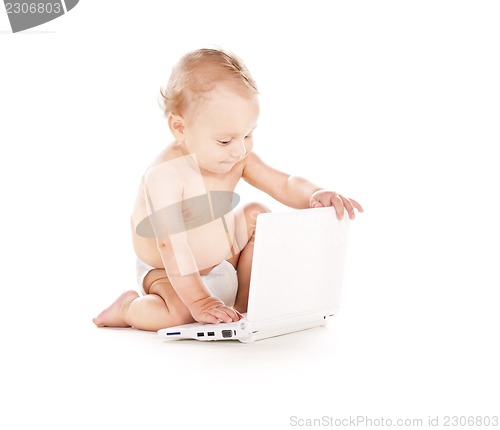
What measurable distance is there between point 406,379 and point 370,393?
0.26ft

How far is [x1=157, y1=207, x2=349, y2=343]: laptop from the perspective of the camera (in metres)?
1.09

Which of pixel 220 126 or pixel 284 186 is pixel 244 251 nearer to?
pixel 284 186

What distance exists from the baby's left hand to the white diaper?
0.20 metres

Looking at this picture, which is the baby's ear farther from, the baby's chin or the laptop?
the laptop

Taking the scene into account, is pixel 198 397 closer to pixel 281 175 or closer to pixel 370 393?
pixel 370 393

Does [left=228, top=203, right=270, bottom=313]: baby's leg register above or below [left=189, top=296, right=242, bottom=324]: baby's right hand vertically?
above

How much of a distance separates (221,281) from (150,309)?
14cm

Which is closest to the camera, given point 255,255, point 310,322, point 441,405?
point 441,405

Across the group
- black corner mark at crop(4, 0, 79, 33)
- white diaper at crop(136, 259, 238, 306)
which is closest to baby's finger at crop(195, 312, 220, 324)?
white diaper at crop(136, 259, 238, 306)

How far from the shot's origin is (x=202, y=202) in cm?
128

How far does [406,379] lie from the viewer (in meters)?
0.94

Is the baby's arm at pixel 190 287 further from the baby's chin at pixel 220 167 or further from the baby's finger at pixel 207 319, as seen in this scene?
the baby's chin at pixel 220 167

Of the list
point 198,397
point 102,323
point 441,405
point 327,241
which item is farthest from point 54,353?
point 441,405

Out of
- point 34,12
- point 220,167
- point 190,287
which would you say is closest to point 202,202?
point 220,167
